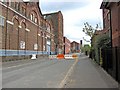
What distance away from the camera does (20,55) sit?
42.4m

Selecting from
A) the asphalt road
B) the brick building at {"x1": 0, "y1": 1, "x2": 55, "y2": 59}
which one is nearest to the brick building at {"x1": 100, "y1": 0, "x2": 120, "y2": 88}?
the asphalt road

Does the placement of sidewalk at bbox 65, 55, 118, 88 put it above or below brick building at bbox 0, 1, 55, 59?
below

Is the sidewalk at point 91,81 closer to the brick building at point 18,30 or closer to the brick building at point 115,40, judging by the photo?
the brick building at point 115,40

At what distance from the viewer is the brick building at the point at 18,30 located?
35125 mm

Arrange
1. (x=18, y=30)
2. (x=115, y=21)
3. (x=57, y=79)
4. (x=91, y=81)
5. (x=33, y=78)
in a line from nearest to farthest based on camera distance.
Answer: (x=91, y=81), (x=57, y=79), (x=33, y=78), (x=115, y=21), (x=18, y=30)

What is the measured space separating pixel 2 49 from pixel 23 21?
12415 mm

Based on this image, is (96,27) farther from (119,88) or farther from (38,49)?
(119,88)

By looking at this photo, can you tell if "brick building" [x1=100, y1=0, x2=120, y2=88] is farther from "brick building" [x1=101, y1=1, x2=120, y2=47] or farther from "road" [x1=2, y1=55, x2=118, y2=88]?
"road" [x1=2, y1=55, x2=118, y2=88]

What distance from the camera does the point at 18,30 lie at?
41625 millimetres

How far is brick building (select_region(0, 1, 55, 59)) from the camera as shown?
35125mm

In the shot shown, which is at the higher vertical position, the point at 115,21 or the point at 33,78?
the point at 115,21

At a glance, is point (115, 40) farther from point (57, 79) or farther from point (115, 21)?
point (57, 79)

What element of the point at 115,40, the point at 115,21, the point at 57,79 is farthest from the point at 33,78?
the point at 115,21

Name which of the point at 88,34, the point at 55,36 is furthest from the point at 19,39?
the point at 55,36
